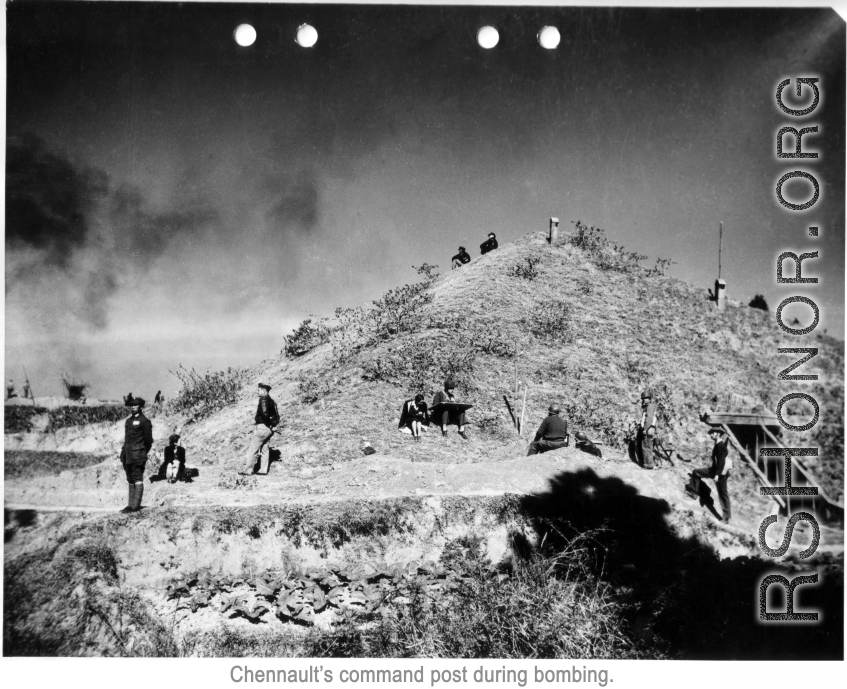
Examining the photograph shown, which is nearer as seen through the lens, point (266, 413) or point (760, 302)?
point (760, 302)

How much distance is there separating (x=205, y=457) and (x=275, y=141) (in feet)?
20.7

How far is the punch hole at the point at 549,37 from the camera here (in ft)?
22.6

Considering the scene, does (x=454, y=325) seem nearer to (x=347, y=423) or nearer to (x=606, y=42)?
(x=347, y=423)

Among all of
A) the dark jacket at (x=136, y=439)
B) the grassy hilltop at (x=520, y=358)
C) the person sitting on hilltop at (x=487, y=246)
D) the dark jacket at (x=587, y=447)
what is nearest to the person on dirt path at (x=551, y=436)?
the dark jacket at (x=587, y=447)

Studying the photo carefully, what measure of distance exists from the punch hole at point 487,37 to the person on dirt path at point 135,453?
21.9 ft

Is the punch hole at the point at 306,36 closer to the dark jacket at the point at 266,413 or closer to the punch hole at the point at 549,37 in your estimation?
the punch hole at the point at 549,37

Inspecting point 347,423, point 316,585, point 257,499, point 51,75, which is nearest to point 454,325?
point 347,423

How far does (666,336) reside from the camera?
15086 mm

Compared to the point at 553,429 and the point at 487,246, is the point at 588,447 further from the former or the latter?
the point at 487,246

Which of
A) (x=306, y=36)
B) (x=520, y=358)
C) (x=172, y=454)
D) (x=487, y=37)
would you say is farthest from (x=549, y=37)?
(x=172, y=454)

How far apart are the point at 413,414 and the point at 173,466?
14.6 feet

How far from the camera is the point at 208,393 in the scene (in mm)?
13102

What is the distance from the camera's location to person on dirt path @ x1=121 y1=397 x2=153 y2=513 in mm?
7789

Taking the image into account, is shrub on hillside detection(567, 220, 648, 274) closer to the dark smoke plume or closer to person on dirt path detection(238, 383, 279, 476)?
person on dirt path detection(238, 383, 279, 476)
